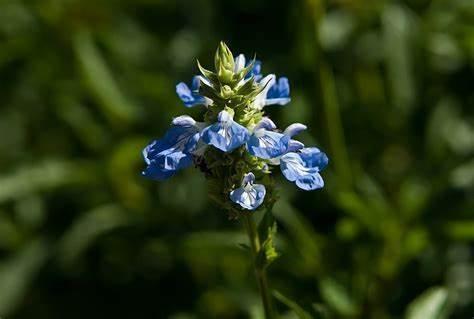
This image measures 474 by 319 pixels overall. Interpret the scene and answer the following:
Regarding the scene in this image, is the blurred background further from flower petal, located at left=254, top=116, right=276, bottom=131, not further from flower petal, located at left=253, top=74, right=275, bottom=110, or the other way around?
flower petal, located at left=254, top=116, right=276, bottom=131

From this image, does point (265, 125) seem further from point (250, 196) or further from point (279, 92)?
point (279, 92)

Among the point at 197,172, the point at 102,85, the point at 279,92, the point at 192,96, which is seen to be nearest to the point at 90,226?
the point at 197,172

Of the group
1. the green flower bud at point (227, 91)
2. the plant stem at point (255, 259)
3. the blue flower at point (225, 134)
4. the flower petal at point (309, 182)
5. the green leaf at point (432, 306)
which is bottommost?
the green leaf at point (432, 306)

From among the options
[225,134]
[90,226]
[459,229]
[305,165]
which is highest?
[225,134]

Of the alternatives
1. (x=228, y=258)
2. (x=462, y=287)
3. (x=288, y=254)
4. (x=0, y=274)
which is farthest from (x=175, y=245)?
(x=462, y=287)

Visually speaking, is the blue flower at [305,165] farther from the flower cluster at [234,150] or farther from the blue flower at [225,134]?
the blue flower at [225,134]

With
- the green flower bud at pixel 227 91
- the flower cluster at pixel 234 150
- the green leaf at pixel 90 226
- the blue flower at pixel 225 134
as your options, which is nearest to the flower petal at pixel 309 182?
the flower cluster at pixel 234 150

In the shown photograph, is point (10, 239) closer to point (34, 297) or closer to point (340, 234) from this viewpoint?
point (34, 297)
